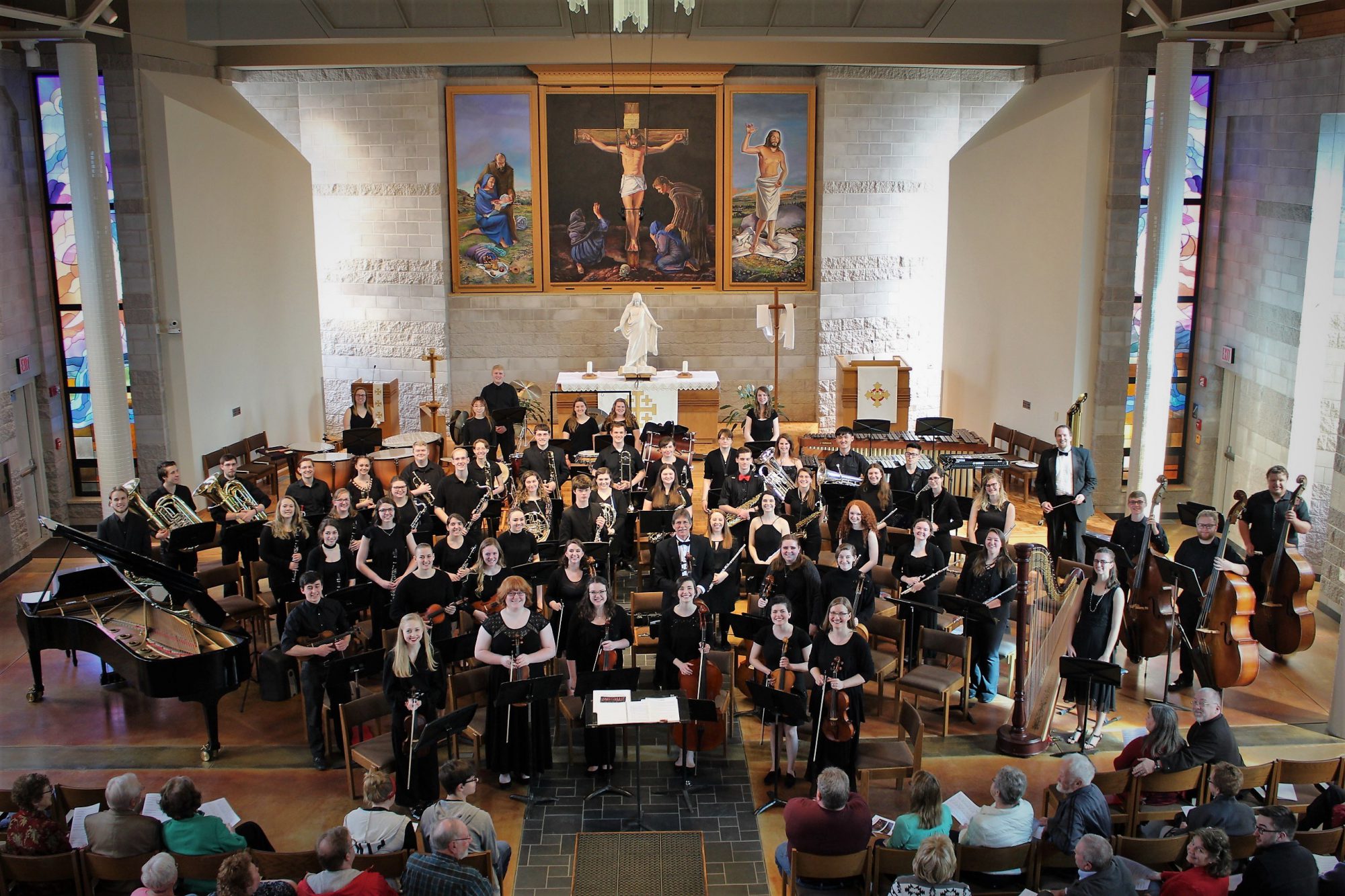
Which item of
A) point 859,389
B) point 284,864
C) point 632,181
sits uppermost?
point 632,181

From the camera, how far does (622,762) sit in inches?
340

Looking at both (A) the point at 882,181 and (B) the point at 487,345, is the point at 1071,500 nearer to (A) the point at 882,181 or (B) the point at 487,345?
(A) the point at 882,181

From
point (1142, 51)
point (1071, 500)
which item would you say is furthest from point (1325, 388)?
point (1142, 51)

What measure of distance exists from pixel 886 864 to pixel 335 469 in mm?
9689

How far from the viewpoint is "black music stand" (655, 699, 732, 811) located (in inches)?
294

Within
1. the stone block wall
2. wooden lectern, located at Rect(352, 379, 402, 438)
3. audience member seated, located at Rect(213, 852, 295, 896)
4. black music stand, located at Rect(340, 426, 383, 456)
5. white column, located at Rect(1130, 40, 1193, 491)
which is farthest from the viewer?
the stone block wall

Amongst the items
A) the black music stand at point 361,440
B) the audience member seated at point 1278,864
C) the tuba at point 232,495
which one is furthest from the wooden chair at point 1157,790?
the black music stand at point 361,440

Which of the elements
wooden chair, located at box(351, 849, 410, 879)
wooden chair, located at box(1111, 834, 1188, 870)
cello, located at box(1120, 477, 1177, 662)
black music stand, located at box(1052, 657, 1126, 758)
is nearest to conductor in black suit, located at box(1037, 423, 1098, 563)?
cello, located at box(1120, 477, 1177, 662)

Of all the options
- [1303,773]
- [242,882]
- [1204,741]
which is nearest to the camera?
[242,882]

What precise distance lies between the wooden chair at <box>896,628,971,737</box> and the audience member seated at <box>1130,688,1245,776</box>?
6.38 feet

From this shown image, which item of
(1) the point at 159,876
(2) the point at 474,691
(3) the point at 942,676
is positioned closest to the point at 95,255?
(2) the point at 474,691

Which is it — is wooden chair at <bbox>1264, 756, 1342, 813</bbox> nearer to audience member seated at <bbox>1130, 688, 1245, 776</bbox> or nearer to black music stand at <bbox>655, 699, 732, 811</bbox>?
audience member seated at <bbox>1130, 688, 1245, 776</bbox>

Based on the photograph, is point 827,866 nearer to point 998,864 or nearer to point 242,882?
point 998,864

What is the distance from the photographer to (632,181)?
774 inches
